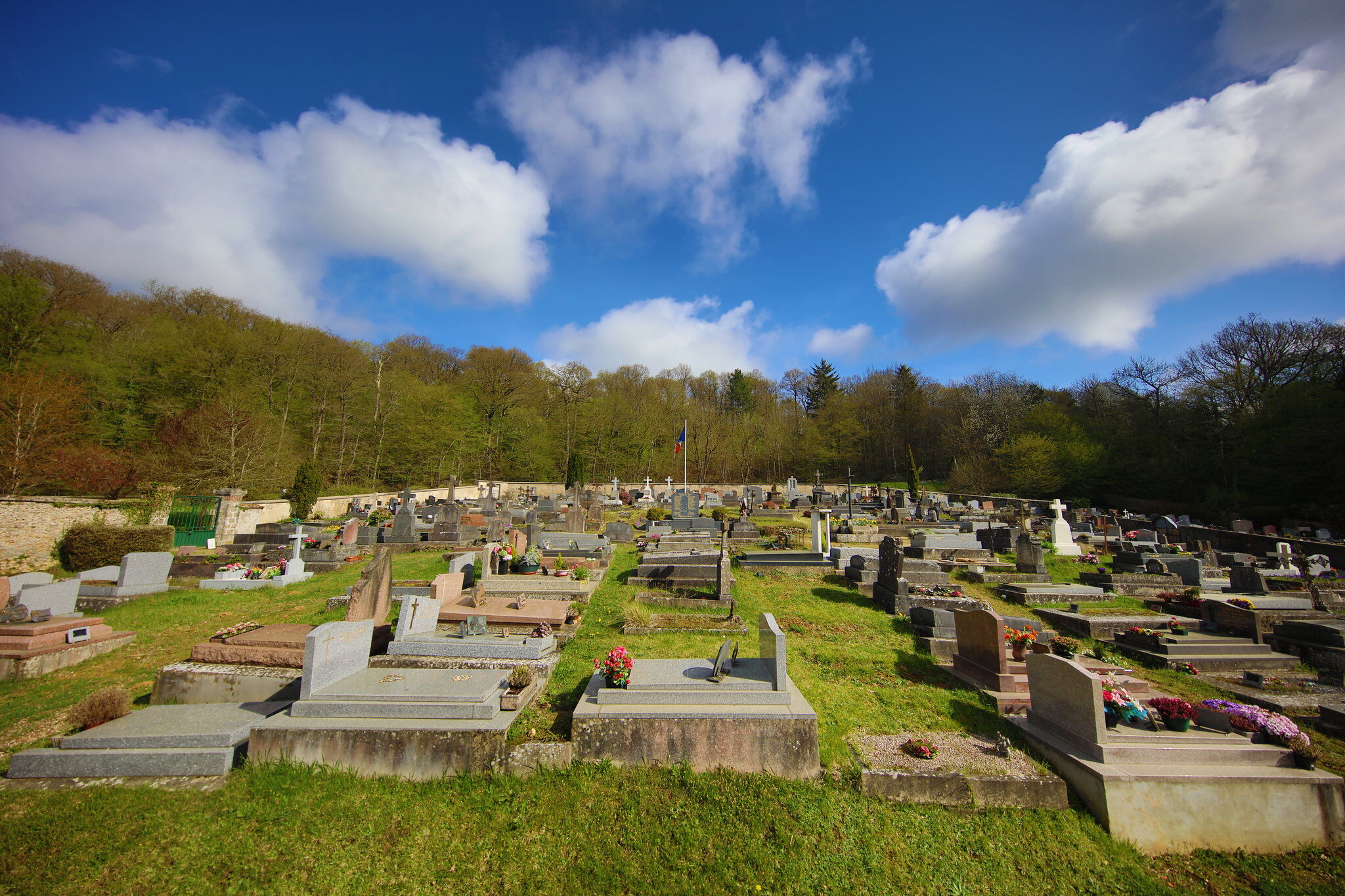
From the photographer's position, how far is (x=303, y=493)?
21703 mm

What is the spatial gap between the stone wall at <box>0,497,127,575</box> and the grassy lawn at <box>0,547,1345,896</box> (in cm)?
1324

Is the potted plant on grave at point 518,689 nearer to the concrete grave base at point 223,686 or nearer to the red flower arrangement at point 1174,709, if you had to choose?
the concrete grave base at point 223,686

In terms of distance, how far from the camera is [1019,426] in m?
37.0

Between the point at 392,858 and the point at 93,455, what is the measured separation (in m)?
23.1

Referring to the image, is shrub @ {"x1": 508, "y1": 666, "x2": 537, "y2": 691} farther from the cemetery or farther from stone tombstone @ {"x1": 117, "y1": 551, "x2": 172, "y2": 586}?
stone tombstone @ {"x1": 117, "y1": 551, "x2": 172, "y2": 586}

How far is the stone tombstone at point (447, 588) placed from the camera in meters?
7.38

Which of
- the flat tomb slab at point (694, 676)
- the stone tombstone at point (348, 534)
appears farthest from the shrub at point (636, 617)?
the stone tombstone at point (348, 534)

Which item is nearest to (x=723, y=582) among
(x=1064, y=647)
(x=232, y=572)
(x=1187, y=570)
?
(x=1064, y=647)

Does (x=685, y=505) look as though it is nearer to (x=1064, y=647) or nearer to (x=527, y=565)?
(x=527, y=565)

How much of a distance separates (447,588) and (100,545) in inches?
498

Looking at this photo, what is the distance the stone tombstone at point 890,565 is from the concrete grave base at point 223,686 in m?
9.32

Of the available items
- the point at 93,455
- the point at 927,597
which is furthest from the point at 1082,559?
the point at 93,455

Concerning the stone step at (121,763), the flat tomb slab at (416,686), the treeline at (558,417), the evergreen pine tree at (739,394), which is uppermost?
the evergreen pine tree at (739,394)

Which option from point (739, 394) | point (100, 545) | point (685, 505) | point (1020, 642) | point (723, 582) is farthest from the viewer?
point (739, 394)
